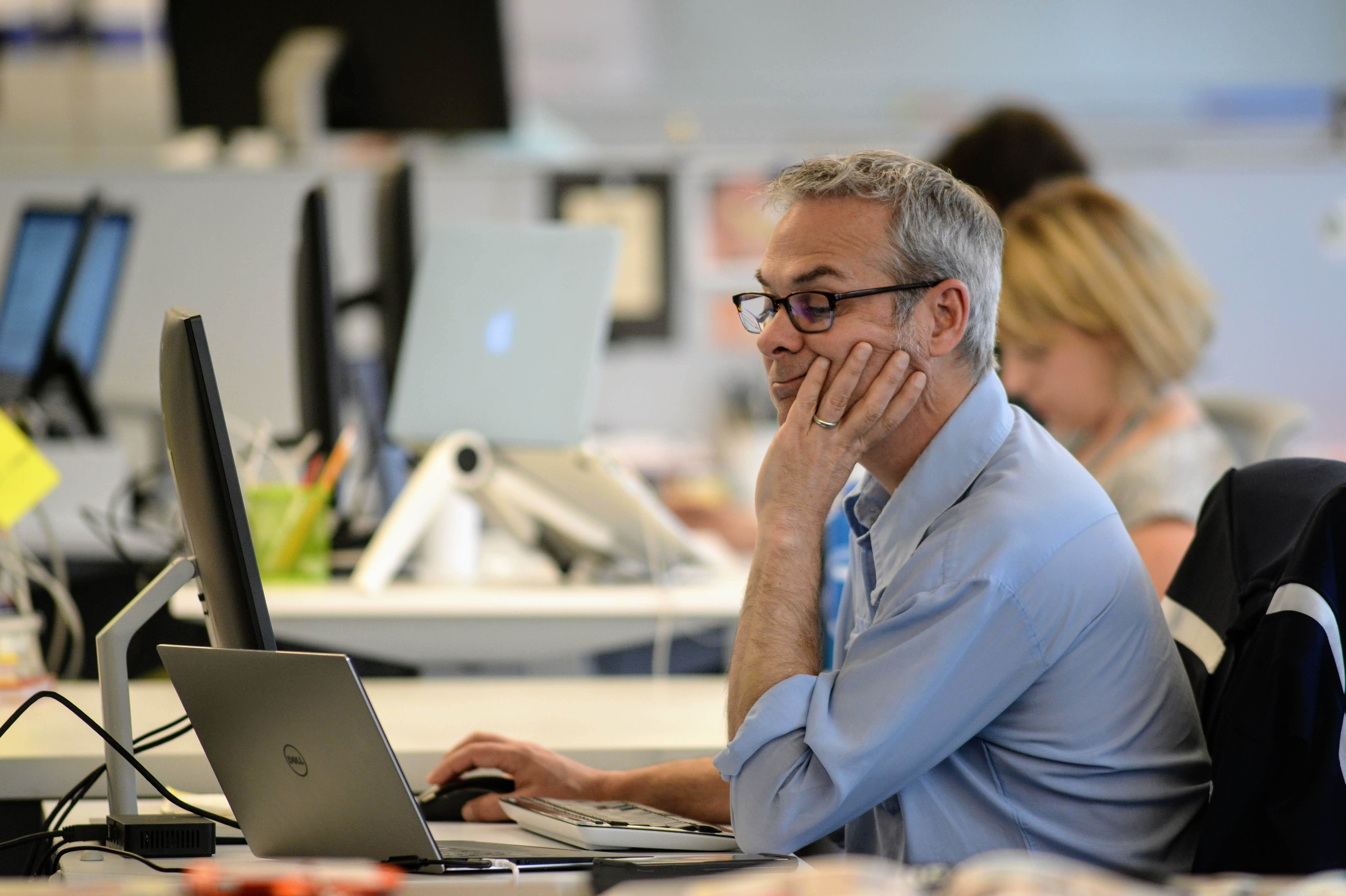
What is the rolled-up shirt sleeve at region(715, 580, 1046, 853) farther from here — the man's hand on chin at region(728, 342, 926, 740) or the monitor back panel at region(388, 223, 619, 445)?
the monitor back panel at region(388, 223, 619, 445)

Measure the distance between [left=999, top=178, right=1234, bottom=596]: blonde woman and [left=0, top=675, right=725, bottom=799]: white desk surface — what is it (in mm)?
648

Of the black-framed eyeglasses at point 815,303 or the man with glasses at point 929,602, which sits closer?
the man with glasses at point 929,602

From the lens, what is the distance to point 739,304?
50.4 inches

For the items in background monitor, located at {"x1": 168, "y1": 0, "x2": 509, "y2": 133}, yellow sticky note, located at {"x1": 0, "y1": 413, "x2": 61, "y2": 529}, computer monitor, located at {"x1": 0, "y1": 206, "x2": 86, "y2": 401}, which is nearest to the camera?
yellow sticky note, located at {"x1": 0, "y1": 413, "x2": 61, "y2": 529}

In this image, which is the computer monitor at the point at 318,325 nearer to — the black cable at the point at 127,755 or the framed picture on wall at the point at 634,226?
the black cable at the point at 127,755

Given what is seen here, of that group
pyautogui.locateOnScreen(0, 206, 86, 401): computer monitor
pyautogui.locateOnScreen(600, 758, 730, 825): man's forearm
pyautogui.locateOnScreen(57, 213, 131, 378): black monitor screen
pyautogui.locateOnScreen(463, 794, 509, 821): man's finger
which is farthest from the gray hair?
pyautogui.locateOnScreen(57, 213, 131, 378): black monitor screen

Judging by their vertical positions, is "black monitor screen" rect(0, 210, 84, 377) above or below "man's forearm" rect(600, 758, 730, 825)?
above

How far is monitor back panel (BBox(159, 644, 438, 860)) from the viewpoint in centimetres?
89

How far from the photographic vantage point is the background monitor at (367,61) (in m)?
2.82

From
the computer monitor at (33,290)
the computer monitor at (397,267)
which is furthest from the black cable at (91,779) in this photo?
the computer monitor at (33,290)

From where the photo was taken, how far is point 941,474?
112 centimetres

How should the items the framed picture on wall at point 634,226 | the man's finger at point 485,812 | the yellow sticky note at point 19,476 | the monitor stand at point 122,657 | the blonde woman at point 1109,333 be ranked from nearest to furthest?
1. the monitor stand at point 122,657
2. the man's finger at point 485,812
3. the yellow sticky note at point 19,476
4. the blonde woman at point 1109,333
5. the framed picture on wall at point 634,226

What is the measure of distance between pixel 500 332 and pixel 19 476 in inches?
29.8

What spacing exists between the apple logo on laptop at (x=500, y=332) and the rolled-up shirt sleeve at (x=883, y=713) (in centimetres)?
115
